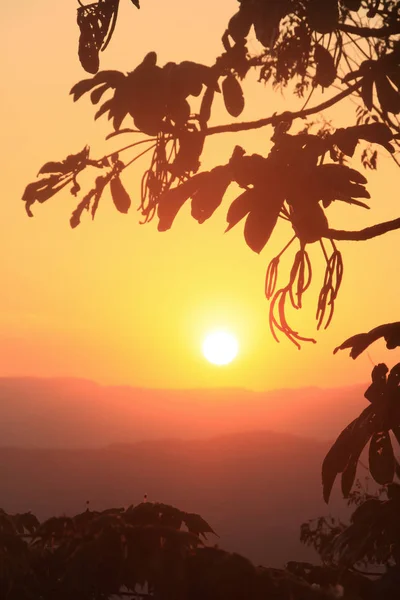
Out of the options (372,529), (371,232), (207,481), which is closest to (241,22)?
(371,232)

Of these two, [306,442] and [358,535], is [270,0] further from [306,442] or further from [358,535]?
[306,442]

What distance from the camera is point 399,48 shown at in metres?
3.75

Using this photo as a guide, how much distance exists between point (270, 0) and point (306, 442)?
13682 cm

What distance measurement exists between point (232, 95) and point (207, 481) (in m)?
109

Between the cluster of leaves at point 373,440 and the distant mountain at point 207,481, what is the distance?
72892mm

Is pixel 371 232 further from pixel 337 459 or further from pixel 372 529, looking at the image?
pixel 372 529

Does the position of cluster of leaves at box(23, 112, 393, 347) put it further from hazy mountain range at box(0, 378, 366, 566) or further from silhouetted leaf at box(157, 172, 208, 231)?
hazy mountain range at box(0, 378, 366, 566)

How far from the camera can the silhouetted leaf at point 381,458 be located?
177 inches

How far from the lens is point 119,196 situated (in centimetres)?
443

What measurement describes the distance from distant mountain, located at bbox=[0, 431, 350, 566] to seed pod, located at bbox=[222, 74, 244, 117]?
243 ft

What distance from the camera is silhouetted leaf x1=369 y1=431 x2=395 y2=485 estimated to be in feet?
14.7

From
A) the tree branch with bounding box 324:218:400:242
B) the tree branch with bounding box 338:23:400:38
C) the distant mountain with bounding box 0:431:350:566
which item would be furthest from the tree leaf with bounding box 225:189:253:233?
the distant mountain with bounding box 0:431:350:566

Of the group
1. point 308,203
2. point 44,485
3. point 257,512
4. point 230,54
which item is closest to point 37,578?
point 308,203

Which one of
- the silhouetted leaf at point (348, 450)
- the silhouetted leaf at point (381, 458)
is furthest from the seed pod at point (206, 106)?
the silhouetted leaf at point (381, 458)
